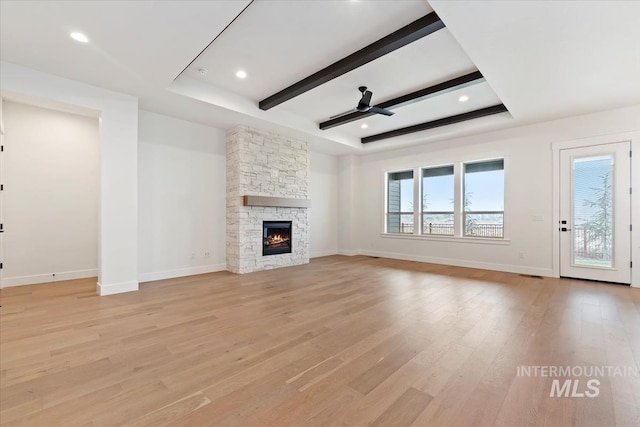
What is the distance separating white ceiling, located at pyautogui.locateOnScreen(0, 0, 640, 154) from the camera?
8.34 ft

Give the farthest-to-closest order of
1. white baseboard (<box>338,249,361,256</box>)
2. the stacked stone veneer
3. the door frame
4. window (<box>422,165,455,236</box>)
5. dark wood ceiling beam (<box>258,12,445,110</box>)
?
white baseboard (<box>338,249,361,256</box>) < window (<box>422,165,455,236</box>) < the stacked stone veneer < the door frame < dark wood ceiling beam (<box>258,12,445,110</box>)

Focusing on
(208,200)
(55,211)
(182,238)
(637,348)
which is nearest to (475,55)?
(637,348)

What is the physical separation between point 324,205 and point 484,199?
403 centimetres

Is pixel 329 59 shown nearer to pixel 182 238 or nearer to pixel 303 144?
pixel 303 144

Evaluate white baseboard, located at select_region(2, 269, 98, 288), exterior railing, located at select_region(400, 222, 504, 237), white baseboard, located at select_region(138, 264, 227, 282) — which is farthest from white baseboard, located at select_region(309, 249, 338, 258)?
white baseboard, located at select_region(2, 269, 98, 288)

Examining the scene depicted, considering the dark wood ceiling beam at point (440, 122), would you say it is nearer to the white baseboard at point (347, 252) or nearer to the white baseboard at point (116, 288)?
the white baseboard at point (347, 252)

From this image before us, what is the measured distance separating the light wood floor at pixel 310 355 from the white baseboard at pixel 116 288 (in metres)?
0.18

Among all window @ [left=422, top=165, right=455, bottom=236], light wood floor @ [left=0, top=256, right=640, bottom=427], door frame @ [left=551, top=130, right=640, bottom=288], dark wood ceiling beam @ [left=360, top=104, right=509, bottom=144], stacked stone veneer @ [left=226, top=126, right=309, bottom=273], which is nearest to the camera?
light wood floor @ [left=0, top=256, right=640, bottom=427]

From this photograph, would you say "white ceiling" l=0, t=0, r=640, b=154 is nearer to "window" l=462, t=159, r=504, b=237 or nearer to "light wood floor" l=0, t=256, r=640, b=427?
"window" l=462, t=159, r=504, b=237

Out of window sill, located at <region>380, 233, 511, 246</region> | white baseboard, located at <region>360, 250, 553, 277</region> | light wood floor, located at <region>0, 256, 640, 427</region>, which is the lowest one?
light wood floor, located at <region>0, 256, 640, 427</region>

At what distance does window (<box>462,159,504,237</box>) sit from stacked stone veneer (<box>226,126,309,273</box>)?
3.99 metres

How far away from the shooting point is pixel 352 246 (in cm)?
809

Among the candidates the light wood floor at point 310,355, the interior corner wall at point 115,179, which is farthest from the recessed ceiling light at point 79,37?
the light wood floor at point 310,355

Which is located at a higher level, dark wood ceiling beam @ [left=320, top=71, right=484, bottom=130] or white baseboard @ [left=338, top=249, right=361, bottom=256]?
dark wood ceiling beam @ [left=320, top=71, right=484, bottom=130]
